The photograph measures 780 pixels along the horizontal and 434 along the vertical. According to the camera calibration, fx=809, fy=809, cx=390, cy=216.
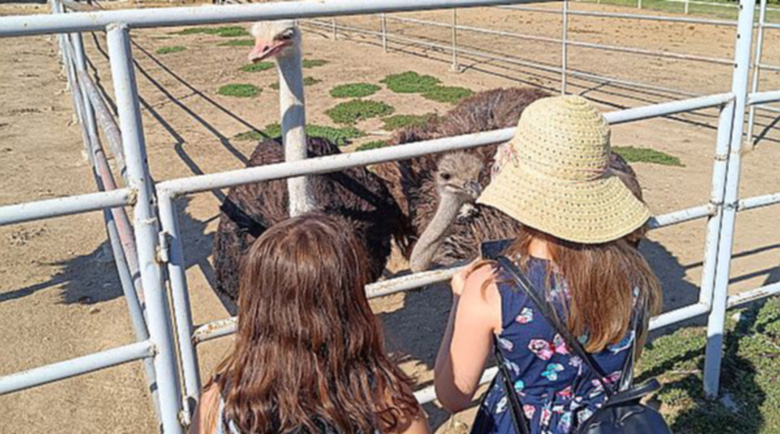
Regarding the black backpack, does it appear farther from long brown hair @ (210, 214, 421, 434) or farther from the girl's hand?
long brown hair @ (210, 214, 421, 434)

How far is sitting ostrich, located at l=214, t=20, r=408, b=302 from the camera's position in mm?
3111

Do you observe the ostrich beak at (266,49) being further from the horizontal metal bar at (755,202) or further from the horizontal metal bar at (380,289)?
the horizontal metal bar at (755,202)

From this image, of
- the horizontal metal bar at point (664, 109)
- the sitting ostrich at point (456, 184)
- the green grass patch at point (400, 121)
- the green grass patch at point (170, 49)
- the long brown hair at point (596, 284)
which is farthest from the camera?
the green grass patch at point (170, 49)

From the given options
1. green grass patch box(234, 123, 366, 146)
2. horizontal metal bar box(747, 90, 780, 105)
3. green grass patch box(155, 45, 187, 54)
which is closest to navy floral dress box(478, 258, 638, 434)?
horizontal metal bar box(747, 90, 780, 105)

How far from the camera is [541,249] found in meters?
1.59

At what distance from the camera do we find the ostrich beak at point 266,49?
3.08 metres

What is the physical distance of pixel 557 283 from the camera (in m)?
1.54

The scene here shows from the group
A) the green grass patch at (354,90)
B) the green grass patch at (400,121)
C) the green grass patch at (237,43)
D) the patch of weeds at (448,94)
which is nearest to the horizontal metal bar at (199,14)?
the green grass patch at (400,121)

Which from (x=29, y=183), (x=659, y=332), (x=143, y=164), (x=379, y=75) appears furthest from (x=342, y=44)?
(x=143, y=164)

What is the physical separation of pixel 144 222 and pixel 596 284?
Answer: 100cm

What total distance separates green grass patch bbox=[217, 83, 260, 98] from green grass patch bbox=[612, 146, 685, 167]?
5075 millimetres

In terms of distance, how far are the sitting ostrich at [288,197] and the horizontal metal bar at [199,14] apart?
40.5 inches

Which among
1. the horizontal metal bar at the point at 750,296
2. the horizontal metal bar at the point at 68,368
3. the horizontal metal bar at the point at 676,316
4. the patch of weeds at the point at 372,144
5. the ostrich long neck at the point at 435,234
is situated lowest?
the patch of weeds at the point at 372,144

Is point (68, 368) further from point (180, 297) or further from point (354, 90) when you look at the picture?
point (354, 90)
